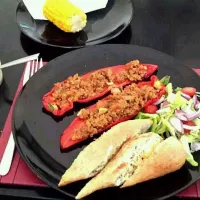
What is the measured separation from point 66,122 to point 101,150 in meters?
0.18

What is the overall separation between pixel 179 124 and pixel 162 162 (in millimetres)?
179

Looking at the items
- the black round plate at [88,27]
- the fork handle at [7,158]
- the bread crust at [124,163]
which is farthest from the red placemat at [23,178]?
the black round plate at [88,27]

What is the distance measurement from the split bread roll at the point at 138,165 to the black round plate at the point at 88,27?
1.82 feet

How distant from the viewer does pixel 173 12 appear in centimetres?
169

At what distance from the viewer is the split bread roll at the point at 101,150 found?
968mm

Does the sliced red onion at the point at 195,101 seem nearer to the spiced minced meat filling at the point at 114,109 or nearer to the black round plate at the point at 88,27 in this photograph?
the spiced minced meat filling at the point at 114,109

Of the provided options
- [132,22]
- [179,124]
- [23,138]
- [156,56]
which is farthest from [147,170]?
[132,22]

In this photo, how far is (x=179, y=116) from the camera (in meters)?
1.13

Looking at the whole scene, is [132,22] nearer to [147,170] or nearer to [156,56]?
[156,56]

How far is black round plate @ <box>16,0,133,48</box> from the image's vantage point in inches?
57.4

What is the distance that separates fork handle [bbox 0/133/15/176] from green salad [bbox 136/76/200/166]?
35cm

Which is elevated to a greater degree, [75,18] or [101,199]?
[75,18]

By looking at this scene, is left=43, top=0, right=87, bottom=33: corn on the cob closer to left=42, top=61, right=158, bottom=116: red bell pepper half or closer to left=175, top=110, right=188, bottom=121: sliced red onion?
left=42, top=61, right=158, bottom=116: red bell pepper half

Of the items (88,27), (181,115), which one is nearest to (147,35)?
(88,27)
